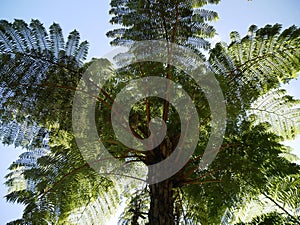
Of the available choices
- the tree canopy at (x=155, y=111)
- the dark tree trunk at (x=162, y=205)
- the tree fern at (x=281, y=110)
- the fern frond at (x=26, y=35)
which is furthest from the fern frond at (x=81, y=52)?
the tree fern at (x=281, y=110)

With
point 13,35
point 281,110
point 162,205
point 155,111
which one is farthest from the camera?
point 281,110

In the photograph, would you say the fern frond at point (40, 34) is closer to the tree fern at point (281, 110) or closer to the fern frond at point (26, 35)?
the fern frond at point (26, 35)

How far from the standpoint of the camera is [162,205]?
71.0 inches

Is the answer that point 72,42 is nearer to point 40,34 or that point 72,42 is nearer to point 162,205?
point 40,34

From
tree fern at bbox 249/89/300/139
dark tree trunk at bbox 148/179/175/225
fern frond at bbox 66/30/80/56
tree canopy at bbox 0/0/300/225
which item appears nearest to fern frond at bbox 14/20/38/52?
tree canopy at bbox 0/0/300/225

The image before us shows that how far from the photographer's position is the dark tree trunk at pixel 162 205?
1737 mm

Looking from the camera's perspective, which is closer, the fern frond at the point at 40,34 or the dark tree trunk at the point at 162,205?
the dark tree trunk at the point at 162,205

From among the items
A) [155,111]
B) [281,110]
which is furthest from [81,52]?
[281,110]

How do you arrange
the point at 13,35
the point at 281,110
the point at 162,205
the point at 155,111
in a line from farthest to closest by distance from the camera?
1. the point at 281,110
2. the point at 155,111
3. the point at 13,35
4. the point at 162,205

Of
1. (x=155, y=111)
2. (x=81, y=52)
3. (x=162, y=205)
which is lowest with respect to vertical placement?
(x=162, y=205)

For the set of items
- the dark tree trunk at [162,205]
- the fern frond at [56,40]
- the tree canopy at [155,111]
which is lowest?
the dark tree trunk at [162,205]

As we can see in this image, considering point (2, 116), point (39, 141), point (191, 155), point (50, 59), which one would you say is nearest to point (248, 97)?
point (191, 155)

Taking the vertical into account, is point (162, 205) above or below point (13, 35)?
below

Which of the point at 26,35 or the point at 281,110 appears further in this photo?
the point at 281,110
